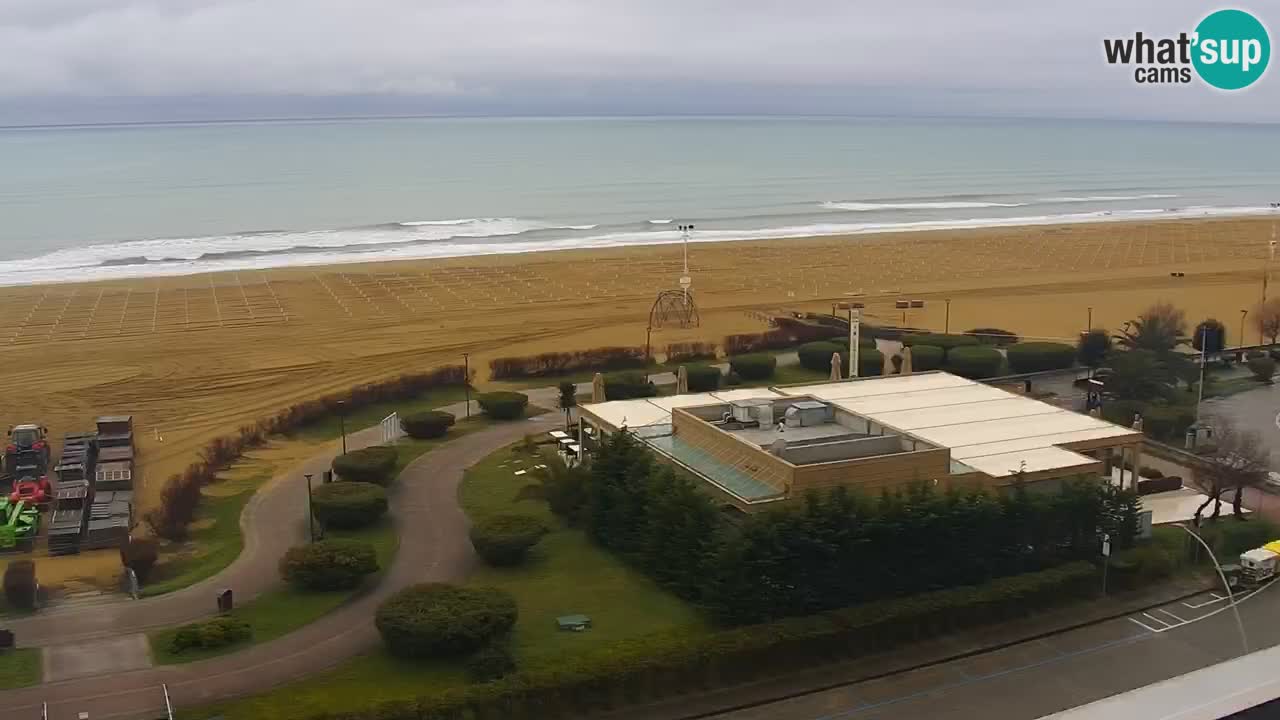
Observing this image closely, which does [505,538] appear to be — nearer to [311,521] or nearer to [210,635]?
[311,521]

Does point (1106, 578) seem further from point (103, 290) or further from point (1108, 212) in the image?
point (1108, 212)

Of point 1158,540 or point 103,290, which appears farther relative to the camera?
point 103,290

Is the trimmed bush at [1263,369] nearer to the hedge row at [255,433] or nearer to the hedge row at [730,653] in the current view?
the hedge row at [730,653]

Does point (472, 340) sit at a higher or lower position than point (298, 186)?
lower

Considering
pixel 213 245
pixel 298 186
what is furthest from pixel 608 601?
pixel 298 186

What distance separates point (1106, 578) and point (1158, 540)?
118 inches

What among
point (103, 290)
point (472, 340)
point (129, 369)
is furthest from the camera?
point (103, 290)

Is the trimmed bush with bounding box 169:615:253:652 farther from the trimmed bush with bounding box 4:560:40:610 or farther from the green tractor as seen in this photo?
the green tractor

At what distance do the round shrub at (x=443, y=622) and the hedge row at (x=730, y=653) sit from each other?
1442mm

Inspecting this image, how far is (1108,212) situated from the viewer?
110 m

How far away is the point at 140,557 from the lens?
79.6ft

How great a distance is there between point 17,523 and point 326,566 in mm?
8978

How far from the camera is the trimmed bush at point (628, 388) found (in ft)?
121

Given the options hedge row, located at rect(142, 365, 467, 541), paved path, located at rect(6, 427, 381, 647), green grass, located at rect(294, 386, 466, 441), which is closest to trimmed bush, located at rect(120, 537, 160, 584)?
paved path, located at rect(6, 427, 381, 647)
